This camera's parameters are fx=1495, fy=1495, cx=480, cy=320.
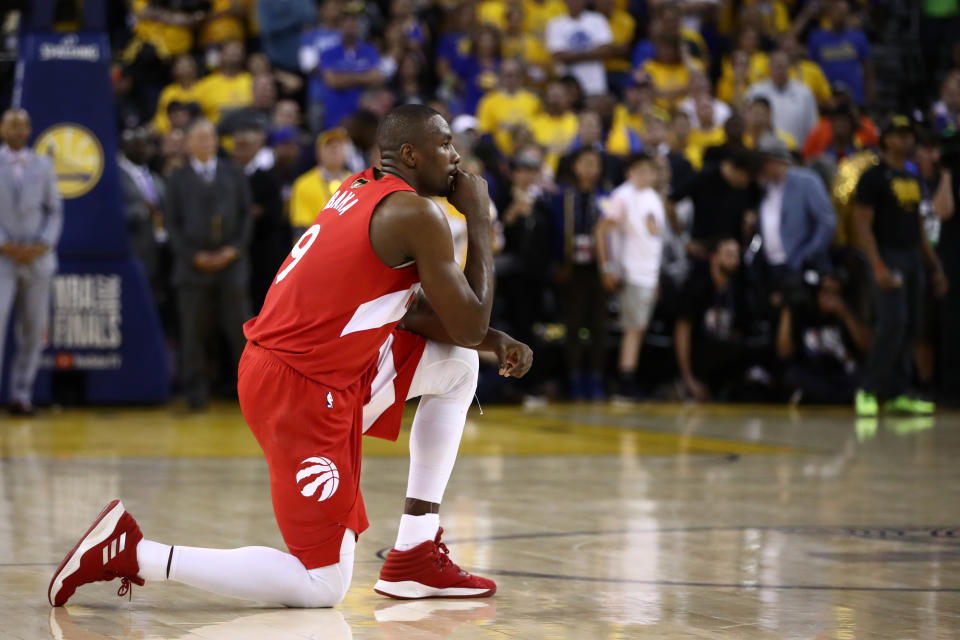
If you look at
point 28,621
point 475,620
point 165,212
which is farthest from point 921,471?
point 165,212

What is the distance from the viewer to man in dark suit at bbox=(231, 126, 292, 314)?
511 inches

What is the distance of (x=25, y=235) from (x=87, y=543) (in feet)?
24.2

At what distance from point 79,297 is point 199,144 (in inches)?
61.8

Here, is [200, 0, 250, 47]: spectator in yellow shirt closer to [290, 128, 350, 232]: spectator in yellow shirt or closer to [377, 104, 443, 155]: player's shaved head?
[290, 128, 350, 232]: spectator in yellow shirt

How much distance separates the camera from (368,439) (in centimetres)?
1028

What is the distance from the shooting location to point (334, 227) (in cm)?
445

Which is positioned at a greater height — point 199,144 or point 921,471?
point 199,144

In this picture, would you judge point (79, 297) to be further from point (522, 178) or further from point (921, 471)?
point (921, 471)

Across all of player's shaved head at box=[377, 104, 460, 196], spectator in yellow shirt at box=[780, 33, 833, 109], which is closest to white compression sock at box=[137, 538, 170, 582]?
player's shaved head at box=[377, 104, 460, 196]

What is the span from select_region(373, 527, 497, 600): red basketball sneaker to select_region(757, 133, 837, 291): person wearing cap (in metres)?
8.86

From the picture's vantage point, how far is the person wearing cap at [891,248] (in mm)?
11711

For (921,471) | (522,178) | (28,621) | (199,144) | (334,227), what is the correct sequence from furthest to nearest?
1. (522,178)
2. (199,144)
3. (921,471)
4. (334,227)
5. (28,621)

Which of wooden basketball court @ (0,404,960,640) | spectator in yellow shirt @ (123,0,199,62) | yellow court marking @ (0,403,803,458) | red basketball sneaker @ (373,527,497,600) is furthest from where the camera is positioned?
spectator in yellow shirt @ (123,0,199,62)

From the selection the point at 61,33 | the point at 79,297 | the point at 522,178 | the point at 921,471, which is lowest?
the point at 921,471
